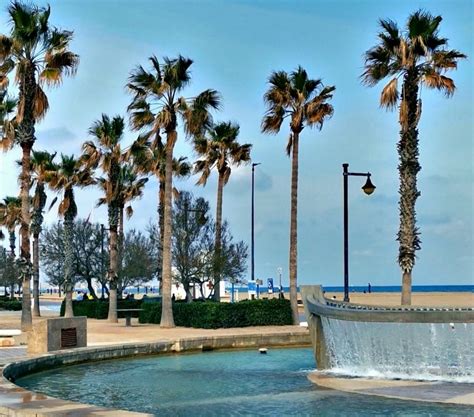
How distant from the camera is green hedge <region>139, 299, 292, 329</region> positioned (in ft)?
97.7

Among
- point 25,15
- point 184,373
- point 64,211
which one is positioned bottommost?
point 184,373

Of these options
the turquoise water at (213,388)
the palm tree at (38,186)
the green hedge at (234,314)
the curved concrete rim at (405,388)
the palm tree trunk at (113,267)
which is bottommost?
the turquoise water at (213,388)

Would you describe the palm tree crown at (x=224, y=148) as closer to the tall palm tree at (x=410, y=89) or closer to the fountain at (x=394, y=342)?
the tall palm tree at (x=410, y=89)

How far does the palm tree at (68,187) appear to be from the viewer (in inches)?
1582

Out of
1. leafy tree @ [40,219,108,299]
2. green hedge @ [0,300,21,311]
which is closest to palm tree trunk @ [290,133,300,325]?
leafy tree @ [40,219,108,299]

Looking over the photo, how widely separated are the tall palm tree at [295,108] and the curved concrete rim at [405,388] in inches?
645

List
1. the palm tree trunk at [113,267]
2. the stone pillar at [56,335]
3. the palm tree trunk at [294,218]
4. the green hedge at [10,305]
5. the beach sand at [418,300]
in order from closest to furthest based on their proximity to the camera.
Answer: the stone pillar at [56,335] → the palm tree trunk at [294,218] → the palm tree trunk at [113,267] → the green hedge at [10,305] → the beach sand at [418,300]

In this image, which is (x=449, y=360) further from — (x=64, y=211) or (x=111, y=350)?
(x=64, y=211)

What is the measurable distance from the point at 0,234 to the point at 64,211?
180 feet

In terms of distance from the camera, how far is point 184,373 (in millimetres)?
17266

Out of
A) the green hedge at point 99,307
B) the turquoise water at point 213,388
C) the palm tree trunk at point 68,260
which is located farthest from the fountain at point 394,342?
the palm tree trunk at point 68,260

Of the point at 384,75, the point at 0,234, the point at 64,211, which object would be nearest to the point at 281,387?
the point at 384,75

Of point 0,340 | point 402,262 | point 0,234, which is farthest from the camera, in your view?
point 0,234

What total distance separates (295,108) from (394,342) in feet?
59.1
